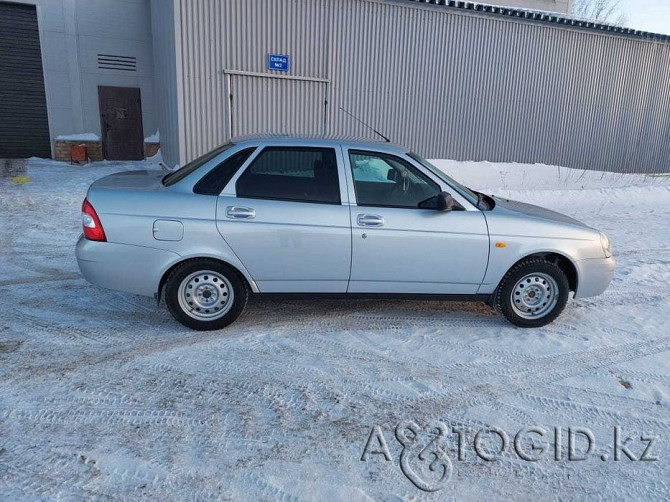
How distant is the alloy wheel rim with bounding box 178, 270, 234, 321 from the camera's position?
410cm

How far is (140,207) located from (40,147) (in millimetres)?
13994

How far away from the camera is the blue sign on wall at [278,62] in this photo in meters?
10.8

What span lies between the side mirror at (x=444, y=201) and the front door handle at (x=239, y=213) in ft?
4.98

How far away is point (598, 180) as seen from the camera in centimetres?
1370

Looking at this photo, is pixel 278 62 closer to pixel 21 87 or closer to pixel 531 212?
pixel 531 212

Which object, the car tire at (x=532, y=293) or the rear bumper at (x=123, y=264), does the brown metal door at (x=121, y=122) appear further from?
the car tire at (x=532, y=293)

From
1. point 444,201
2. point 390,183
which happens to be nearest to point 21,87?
point 390,183

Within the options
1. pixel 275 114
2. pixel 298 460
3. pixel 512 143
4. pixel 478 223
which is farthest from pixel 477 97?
pixel 298 460

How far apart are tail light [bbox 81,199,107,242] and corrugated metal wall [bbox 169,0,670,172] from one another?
7.01 meters

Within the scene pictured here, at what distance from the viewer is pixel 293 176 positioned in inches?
166

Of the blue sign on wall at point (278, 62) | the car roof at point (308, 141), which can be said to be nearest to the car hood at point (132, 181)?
the car roof at point (308, 141)

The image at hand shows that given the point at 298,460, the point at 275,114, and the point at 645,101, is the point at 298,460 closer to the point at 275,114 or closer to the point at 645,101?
the point at 275,114

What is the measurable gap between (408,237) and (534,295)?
1338 millimetres

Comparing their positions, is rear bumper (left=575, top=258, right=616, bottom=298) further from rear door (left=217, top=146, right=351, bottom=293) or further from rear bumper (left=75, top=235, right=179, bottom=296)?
rear bumper (left=75, top=235, right=179, bottom=296)
